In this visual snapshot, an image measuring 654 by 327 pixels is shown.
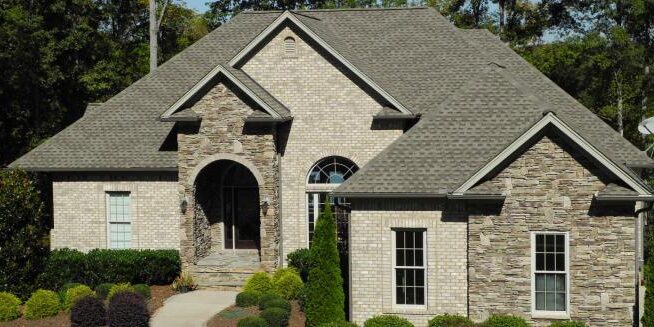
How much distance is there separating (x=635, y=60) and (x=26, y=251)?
36.0 meters

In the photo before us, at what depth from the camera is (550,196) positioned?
20.5m

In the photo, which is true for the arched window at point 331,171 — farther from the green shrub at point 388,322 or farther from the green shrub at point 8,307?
the green shrub at point 8,307

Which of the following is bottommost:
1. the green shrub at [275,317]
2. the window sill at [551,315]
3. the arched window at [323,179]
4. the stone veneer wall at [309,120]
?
the green shrub at [275,317]

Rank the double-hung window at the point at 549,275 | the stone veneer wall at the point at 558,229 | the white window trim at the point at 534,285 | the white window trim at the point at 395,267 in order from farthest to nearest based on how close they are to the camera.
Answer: the white window trim at the point at 395,267 < the double-hung window at the point at 549,275 < the white window trim at the point at 534,285 < the stone veneer wall at the point at 558,229

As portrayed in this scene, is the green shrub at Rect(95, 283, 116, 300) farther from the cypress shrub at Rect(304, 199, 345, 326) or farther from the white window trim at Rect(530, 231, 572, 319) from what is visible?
the white window trim at Rect(530, 231, 572, 319)

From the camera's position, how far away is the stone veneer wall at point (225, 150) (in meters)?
27.3

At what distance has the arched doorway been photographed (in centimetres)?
2993

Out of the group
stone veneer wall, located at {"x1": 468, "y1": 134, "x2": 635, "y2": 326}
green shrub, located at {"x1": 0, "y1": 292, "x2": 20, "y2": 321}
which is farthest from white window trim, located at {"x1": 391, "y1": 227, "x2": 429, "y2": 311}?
green shrub, located at {"x1": 0, "y1": 292, "x2": 20, "y2": 321}

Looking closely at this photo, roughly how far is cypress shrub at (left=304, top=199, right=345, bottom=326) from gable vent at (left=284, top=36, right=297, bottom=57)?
8.98m

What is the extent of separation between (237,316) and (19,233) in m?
7.91

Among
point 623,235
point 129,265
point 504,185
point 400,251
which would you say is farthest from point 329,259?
point 129,265

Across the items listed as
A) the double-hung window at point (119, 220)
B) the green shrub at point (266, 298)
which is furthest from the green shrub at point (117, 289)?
the double-hung window at point (119, 220)

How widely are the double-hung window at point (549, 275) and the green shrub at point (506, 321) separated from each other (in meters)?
0.54

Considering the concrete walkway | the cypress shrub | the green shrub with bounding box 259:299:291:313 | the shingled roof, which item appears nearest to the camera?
the cypress shrub
